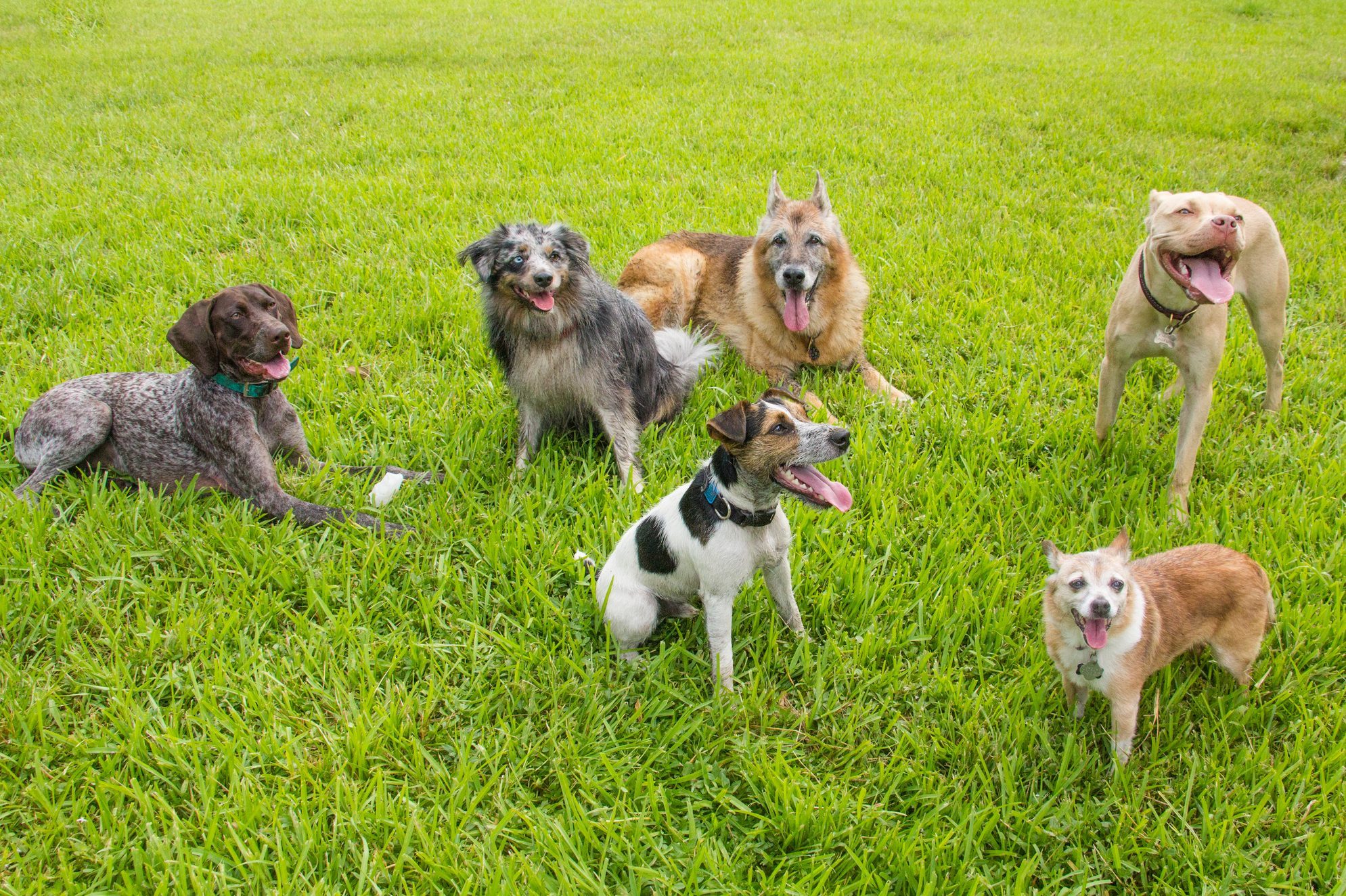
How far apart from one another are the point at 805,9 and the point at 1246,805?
16304 millimetres

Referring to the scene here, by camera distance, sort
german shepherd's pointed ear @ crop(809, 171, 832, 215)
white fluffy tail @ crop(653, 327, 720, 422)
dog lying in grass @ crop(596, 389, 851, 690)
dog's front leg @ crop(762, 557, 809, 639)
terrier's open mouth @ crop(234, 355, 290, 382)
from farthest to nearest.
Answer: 1. german shepherd's pointed ear @ crop(809, 171, 832, 215)
2. white fluffy tail @ crop(653, 327, 720, 422)
3. terrier's open mouth @ crop(234, 355, 290, 382)
4. dog's front leg @ crop(762, 557, 809, 639)
5. dog lying in grass @ crop(596, 389, 851, 690)

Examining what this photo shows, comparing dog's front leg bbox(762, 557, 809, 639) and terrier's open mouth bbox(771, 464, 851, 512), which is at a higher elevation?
terrier's open mouth bbox(771, 464, 851, 512)

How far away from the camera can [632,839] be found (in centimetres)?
258

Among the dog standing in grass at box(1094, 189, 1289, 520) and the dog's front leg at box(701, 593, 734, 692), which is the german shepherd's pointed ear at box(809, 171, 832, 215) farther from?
the dog's front leg at box(701, 593, 734, 692)

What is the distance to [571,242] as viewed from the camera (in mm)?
4297

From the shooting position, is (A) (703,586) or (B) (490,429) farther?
(B) (490,429)

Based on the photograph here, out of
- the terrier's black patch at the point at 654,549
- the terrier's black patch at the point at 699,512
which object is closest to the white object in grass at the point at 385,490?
the terrier's black patch at the point at 654,549

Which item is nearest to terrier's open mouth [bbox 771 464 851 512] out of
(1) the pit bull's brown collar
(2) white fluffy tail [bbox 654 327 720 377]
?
(1) the pit bull's brown collar

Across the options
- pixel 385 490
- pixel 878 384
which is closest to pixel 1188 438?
pixel 878 384

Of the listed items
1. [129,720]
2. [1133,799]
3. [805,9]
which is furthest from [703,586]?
[805,9]

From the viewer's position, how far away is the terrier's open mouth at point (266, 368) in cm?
389

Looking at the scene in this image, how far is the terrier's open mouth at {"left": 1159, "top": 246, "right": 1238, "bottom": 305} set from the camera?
11.6 feet

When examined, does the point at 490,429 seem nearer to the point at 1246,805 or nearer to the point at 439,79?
the point at 1246,805

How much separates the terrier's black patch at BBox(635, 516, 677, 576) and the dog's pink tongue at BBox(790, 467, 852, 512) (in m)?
0.54
